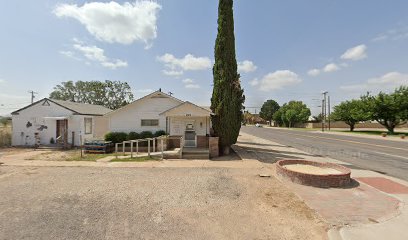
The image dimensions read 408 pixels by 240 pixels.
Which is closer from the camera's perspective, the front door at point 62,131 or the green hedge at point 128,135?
the green hedge at point 128,135

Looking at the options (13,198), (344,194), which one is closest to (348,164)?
(344,194)

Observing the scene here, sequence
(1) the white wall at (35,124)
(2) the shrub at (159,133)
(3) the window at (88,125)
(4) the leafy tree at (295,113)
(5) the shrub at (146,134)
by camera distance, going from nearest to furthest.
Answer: (5) the shrub at (146,134)
(2) the shrub at (159,133)
(1) the white wall at (35,124)
(3) the window at (88,125)
(4) the leafy tree at (295,113)

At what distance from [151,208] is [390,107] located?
1694 inches

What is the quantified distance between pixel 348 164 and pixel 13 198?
15376 mm

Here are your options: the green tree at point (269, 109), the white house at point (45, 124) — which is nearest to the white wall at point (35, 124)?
the white house at point (45, 124)

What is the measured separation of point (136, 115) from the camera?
1845 centimetres

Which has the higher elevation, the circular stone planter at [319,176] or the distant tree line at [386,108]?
the distant tree line at [386,108]

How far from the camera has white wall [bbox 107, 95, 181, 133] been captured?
725 inches

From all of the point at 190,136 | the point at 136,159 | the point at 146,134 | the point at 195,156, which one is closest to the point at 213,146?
the point at 195,156

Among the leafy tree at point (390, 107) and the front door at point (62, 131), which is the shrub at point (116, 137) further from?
the leafy tree at point (390, 107)

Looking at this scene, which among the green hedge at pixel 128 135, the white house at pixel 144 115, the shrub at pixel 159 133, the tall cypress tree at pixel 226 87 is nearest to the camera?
the tall cypress tree at pixel 226 87

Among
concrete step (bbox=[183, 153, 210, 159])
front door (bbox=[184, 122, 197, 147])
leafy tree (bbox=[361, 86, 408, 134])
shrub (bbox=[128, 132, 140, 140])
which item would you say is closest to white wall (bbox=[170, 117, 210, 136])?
front door (bbox=[184, 122, 197, 147])

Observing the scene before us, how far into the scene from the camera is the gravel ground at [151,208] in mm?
4832

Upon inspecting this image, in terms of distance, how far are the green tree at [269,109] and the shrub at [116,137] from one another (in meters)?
87.6
